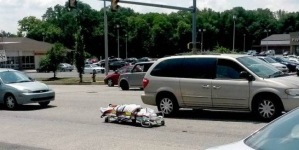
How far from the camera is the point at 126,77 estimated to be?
27.5 m

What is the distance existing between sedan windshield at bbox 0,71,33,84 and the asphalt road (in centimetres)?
265

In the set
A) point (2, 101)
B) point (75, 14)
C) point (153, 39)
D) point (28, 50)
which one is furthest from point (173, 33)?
point (2, 101)

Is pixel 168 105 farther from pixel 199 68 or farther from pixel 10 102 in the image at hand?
pixel 10 102

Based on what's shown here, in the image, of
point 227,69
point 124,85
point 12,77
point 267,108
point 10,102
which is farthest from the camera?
point 124,85

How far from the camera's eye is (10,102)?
17703 mm

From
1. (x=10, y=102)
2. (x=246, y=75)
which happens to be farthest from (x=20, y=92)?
(x=246, y=75)

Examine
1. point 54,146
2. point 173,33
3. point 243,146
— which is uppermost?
point 173,33

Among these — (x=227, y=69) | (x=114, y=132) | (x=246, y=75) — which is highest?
(x=227, y=69)

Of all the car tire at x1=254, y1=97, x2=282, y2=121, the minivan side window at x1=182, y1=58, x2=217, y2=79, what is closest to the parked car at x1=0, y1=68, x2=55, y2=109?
the minivan side window at x1=182, y1=58, x2=217, y2=79

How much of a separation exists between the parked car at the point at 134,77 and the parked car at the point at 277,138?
22.4 meters

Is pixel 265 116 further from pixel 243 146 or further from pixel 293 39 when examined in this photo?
pixel 293 39

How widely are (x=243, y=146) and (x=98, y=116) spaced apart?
1093 cm

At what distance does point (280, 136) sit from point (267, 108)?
27.5ft

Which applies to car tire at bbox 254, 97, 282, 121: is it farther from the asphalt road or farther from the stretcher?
the stretcher
